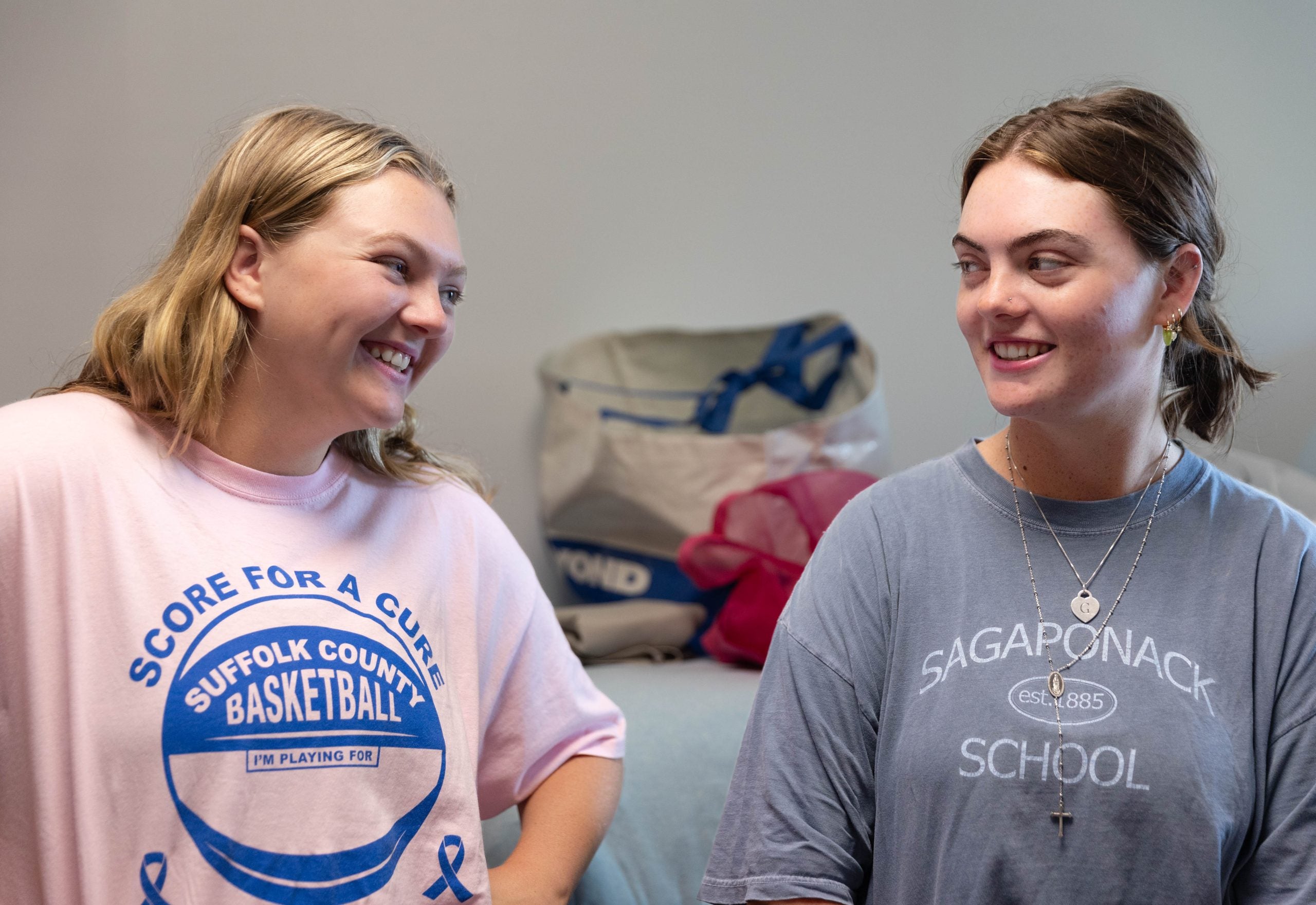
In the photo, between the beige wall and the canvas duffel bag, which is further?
the canvas duffel bag

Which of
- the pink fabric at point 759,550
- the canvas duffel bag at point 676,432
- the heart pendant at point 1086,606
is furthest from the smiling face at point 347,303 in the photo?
the canvas duffel bag at point 676,432

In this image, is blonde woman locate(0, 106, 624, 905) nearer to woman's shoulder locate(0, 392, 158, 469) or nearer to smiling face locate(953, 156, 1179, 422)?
woman's shoulder locate(0, 392, 158, 469)

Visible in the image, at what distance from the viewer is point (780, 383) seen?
2264 mm

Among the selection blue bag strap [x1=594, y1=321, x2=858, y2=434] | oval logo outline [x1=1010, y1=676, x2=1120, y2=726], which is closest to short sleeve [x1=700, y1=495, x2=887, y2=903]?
oval logo outline [x1=1010, y1=676, x2=1120, y2=726]

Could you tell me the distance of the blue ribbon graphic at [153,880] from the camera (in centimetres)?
94

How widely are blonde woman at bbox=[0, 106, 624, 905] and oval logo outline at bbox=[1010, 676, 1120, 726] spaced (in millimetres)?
448

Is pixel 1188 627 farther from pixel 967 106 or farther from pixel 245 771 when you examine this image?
pixel 967 106

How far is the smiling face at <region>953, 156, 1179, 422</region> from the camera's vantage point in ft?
3.35

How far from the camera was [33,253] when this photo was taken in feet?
6.08

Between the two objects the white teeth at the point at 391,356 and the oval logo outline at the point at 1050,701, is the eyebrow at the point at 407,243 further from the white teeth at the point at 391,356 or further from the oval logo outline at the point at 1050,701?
the oval logo outline at the point at 1050,701

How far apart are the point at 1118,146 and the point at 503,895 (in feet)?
2.95

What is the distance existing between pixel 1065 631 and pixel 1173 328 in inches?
12.1

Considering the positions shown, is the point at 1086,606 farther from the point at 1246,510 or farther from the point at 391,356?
the point at 391,356

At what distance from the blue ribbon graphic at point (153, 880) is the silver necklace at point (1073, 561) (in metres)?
0.81
